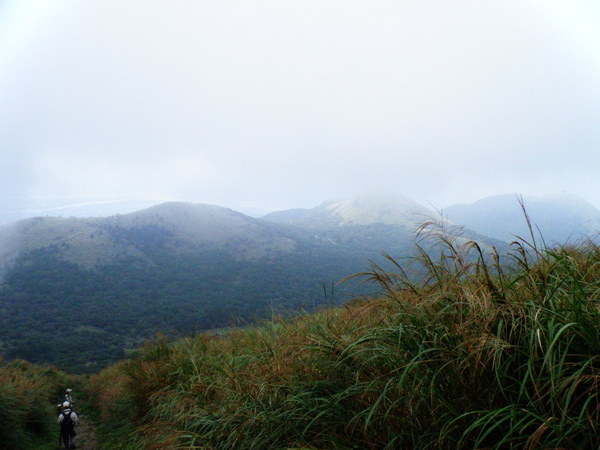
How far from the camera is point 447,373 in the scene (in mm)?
1751

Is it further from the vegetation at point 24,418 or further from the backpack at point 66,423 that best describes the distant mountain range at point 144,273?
the backpack at point 66,423

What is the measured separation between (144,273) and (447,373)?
9798 centimetres

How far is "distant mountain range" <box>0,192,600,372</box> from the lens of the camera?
4695 centimetres

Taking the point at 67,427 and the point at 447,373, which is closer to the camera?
the point at 447,373

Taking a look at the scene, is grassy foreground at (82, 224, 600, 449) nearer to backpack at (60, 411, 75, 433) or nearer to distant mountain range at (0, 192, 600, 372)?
backpack at (60, 411, 75, 433)

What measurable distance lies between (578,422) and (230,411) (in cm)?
253

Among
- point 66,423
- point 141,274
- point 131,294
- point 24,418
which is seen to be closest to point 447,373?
point 66,423

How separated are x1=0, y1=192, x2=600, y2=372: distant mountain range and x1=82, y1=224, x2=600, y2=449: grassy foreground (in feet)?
68.4

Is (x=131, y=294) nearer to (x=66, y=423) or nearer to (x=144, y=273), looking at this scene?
(x=144, y=273)

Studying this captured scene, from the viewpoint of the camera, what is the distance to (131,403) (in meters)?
6.10

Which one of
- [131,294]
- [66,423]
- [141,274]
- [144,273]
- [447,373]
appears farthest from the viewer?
[144,273]

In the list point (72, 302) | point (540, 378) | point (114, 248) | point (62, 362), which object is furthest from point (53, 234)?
point (540, 378)

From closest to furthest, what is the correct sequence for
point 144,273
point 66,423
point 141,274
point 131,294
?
point 66,423
point 131,294
point 141,274
point 144,273

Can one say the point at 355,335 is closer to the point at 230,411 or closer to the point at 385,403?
the point at 385,403
